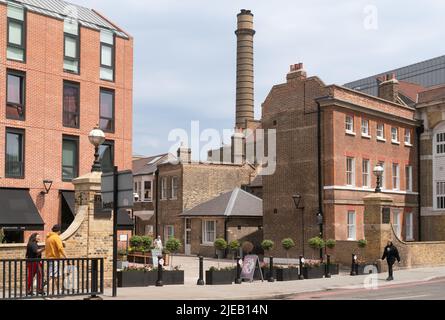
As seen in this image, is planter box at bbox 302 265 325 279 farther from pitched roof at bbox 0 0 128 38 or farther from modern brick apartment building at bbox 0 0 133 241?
pitched roof at bbox 0 0 128 38

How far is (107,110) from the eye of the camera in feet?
109

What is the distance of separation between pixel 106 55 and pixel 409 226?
73.9ft

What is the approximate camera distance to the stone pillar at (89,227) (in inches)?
726

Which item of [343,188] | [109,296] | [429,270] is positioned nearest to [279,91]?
[343,188]

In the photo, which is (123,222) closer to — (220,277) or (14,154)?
(14,154)

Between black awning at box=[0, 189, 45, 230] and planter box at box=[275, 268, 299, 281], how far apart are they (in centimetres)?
1113

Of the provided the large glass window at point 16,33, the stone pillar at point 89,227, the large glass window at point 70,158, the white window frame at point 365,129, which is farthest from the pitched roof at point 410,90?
the stone pillar at point 89,227

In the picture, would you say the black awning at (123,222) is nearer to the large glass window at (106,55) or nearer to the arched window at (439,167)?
the large glass window at (106,55)

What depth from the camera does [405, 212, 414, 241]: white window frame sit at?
41.1 metres

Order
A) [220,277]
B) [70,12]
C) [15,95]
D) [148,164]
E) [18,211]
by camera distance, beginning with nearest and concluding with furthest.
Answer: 1. [220,277]
2. [18,211]
3. [15,95]
4. [70,12]
5. [148,164]

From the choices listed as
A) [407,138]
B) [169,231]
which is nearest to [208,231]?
[169,231]

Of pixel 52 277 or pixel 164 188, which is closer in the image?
pixel 52 277

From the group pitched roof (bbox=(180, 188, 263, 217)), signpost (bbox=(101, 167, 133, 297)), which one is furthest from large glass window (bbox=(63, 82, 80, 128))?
signpost (bbox=(101, 167, 133, 297))

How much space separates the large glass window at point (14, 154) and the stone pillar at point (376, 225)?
53.1 feet
